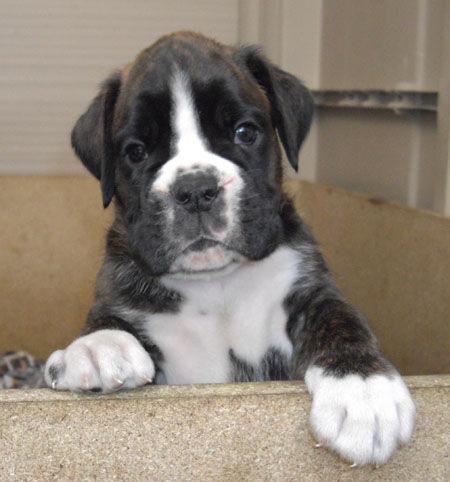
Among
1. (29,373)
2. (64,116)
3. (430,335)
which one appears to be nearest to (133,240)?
(430,335)

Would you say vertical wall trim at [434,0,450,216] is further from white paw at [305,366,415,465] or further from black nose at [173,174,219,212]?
white paw at [305,366,415,465]

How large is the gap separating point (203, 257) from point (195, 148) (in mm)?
250

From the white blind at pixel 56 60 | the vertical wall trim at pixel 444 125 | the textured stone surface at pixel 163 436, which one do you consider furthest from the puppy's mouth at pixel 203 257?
the white blind at pixel 56 60

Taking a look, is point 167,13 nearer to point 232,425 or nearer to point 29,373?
point 29,373

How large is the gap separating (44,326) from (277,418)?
2.46 metres

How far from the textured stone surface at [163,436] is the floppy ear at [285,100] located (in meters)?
0.88

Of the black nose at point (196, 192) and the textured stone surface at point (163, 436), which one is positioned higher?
the black nose at point (196, 192)

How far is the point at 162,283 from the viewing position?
2.15 meters

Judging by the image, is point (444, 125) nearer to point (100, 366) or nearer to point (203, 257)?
point (203, 257)

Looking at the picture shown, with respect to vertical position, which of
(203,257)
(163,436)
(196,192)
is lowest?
(163,436)

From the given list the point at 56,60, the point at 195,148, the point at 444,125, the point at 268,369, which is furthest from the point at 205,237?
the point at 56,60

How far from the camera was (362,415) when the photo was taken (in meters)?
1.48

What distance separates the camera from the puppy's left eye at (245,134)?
202 centimetres

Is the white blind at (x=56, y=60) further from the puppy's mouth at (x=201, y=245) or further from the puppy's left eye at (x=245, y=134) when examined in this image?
the puppy's mouth at (x=201, y=245)
